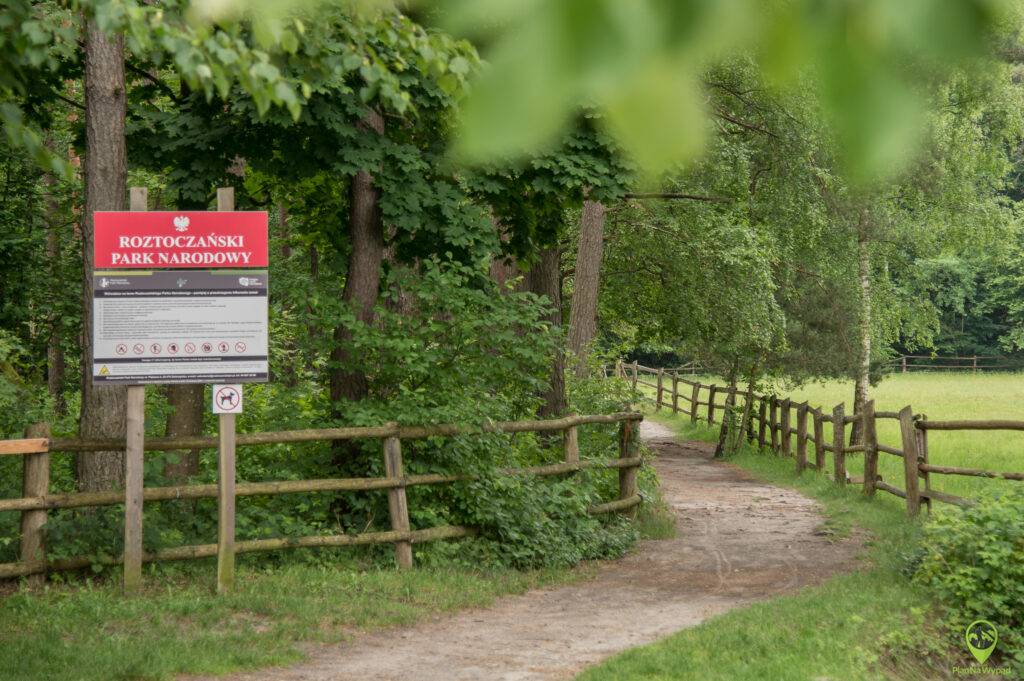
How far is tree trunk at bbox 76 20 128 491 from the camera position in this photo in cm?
824

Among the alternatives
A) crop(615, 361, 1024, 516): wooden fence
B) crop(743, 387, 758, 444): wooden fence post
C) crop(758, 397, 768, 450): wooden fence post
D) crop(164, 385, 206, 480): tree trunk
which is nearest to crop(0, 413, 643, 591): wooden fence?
crop(164, 385, 206, 480): tree trunk

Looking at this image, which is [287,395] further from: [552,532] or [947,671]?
[947,671]

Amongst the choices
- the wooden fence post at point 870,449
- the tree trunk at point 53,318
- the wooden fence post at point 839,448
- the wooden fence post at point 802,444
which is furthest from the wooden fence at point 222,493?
the wooden fence post at point 802,444

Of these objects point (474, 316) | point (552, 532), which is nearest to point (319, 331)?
point (474, 316)

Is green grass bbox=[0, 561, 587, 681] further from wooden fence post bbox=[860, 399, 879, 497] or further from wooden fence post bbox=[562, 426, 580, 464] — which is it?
wooden fence post bbox=[860, 399, 879, 497]

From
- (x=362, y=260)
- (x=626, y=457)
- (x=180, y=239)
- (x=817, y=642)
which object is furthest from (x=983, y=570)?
(x=180, y=239)

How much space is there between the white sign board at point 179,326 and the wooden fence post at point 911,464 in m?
7.38

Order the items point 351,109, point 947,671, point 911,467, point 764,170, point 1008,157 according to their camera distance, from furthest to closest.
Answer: point 1008,157
point 764,170
point 911,467
point 351,109
point 947,671

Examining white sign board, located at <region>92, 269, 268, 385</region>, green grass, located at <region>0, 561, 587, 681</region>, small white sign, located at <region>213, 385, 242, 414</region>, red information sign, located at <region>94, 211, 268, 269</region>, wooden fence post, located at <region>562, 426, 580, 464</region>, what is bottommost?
green grass, located at <region>0, 561, 587, 681</region>

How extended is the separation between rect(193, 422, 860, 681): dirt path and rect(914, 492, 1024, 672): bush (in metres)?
1.54

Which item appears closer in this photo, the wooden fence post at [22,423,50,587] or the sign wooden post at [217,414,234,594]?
the wooden fence post at [22,423,50,587]

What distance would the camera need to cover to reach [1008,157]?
814 inches

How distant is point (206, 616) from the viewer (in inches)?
275

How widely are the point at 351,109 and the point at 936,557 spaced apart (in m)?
5.78
